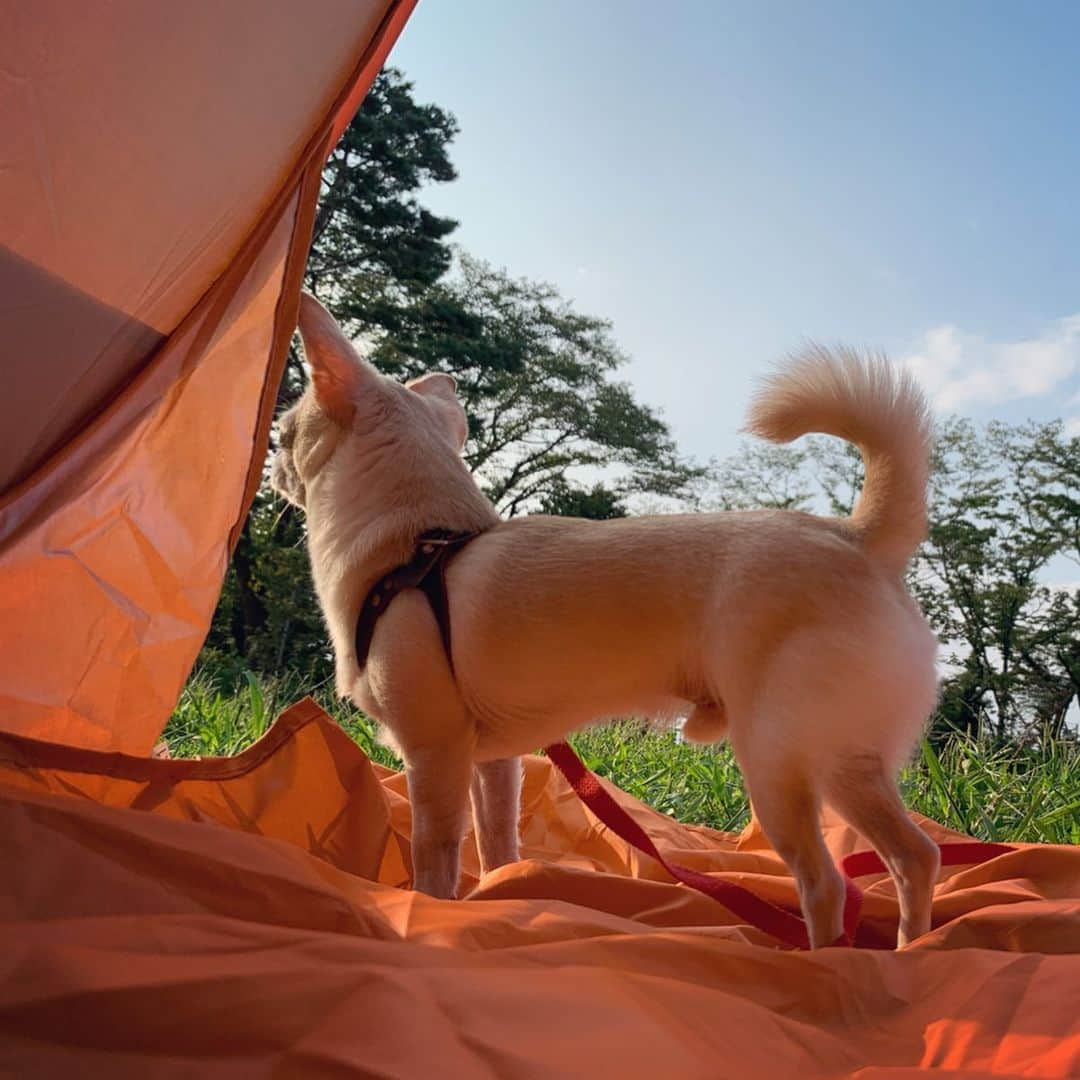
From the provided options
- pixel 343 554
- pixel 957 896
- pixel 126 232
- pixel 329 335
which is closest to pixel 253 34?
pixel 126 232

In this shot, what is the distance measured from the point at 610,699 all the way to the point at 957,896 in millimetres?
758

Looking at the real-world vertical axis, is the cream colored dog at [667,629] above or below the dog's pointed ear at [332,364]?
below

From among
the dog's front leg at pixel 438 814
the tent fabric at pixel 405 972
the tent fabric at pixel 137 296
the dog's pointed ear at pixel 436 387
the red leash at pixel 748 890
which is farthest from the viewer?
the dog's pointed ear at pixel 436 387

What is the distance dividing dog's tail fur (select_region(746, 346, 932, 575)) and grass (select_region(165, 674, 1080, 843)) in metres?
2.00

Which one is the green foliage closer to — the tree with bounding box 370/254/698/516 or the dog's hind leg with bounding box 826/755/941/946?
the tree with bounding box 370/254/698/516

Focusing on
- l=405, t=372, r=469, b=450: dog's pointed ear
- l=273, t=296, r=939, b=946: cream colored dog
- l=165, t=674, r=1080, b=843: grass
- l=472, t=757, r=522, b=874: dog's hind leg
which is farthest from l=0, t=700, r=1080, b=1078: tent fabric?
l=165, t=674, r=1080, b=843: grass

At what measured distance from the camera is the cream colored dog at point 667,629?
1550mm

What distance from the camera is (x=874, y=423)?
5.53 feet

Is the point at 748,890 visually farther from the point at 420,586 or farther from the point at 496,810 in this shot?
the point at 420,586

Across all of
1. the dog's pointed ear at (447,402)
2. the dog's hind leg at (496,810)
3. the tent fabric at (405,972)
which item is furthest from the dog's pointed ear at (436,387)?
the tent fabric at (405,972)

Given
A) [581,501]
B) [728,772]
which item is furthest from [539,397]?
[728,772]

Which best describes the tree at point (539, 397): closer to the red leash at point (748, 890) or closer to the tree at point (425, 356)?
the tree at point (425, 356)

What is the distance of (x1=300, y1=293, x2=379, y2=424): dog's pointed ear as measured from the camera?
6.82 feet

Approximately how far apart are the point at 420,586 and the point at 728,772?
272cm
